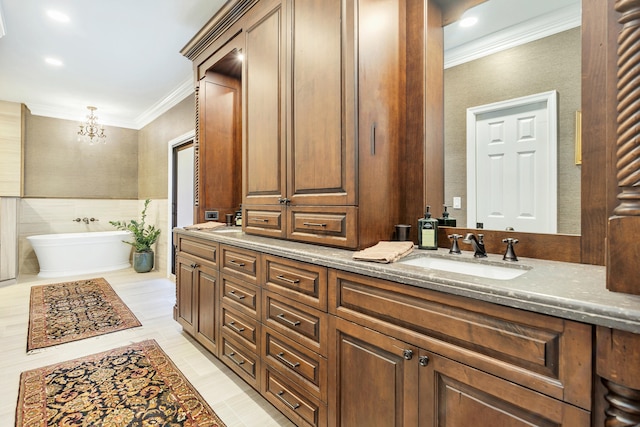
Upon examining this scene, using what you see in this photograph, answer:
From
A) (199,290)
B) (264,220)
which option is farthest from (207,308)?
(264,220)

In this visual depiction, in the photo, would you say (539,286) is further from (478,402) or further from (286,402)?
(286,402)

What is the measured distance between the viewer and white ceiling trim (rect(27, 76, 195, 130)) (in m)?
4.34

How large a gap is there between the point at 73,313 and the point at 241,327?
255 centimetres

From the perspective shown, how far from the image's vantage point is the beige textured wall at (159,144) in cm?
435

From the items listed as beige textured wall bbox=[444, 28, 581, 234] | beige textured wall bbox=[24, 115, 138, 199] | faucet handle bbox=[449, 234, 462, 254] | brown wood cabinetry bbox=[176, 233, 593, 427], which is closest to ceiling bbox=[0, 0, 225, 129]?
beige textured wall bbox=[24, 115, 138, 199]

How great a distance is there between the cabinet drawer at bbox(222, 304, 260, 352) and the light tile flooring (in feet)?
1.06

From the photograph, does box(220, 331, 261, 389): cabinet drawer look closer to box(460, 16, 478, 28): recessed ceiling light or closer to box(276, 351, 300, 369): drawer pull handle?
box(276, 351, 300, 369): drawer pull handle

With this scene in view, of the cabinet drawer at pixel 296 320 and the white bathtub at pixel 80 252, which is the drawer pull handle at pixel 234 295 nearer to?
the cabinet drawer at pixel 296 320

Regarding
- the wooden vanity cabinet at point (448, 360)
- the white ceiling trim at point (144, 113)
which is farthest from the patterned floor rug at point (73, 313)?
the white ceiling trim at point (144, 113)

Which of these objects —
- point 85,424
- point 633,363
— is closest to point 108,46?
point 85,424

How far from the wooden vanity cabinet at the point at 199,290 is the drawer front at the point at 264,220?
0.29m

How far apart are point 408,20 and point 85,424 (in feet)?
9.08

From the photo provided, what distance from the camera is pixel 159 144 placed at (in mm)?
5223

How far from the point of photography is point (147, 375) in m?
2.17
